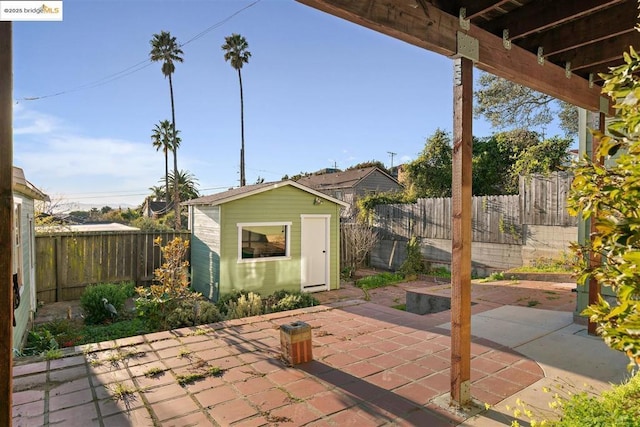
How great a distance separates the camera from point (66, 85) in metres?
14.6

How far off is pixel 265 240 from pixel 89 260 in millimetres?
4760

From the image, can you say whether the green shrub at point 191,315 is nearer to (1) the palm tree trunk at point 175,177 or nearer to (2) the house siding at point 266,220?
(2) the house siding at point 266,220

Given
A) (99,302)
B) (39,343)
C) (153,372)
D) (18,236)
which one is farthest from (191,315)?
(18,236)

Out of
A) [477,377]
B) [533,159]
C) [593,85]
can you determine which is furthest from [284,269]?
[533,159]

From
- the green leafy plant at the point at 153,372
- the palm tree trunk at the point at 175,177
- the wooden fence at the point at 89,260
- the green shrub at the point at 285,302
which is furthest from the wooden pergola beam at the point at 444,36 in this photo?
the palm tree trunk at the point at 175,177

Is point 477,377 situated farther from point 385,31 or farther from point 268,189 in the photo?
point 268,189

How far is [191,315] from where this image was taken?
6.10 m

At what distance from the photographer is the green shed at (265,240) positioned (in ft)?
28.5

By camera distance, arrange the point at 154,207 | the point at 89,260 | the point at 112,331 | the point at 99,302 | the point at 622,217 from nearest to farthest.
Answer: the point at 622,217
the point at 112,331
the point at 99,302
the point at 89,260
the point at 154,207

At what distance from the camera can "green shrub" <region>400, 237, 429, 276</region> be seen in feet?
39.2

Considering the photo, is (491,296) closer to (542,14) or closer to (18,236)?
(542,14)

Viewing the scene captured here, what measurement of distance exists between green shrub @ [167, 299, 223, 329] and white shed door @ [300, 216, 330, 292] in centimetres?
372

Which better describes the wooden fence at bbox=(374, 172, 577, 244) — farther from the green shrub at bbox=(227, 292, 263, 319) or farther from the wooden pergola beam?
the green shrub at bbox=(227, 292, 263, 319)

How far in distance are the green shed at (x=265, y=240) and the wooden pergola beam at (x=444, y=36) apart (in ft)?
21.3
